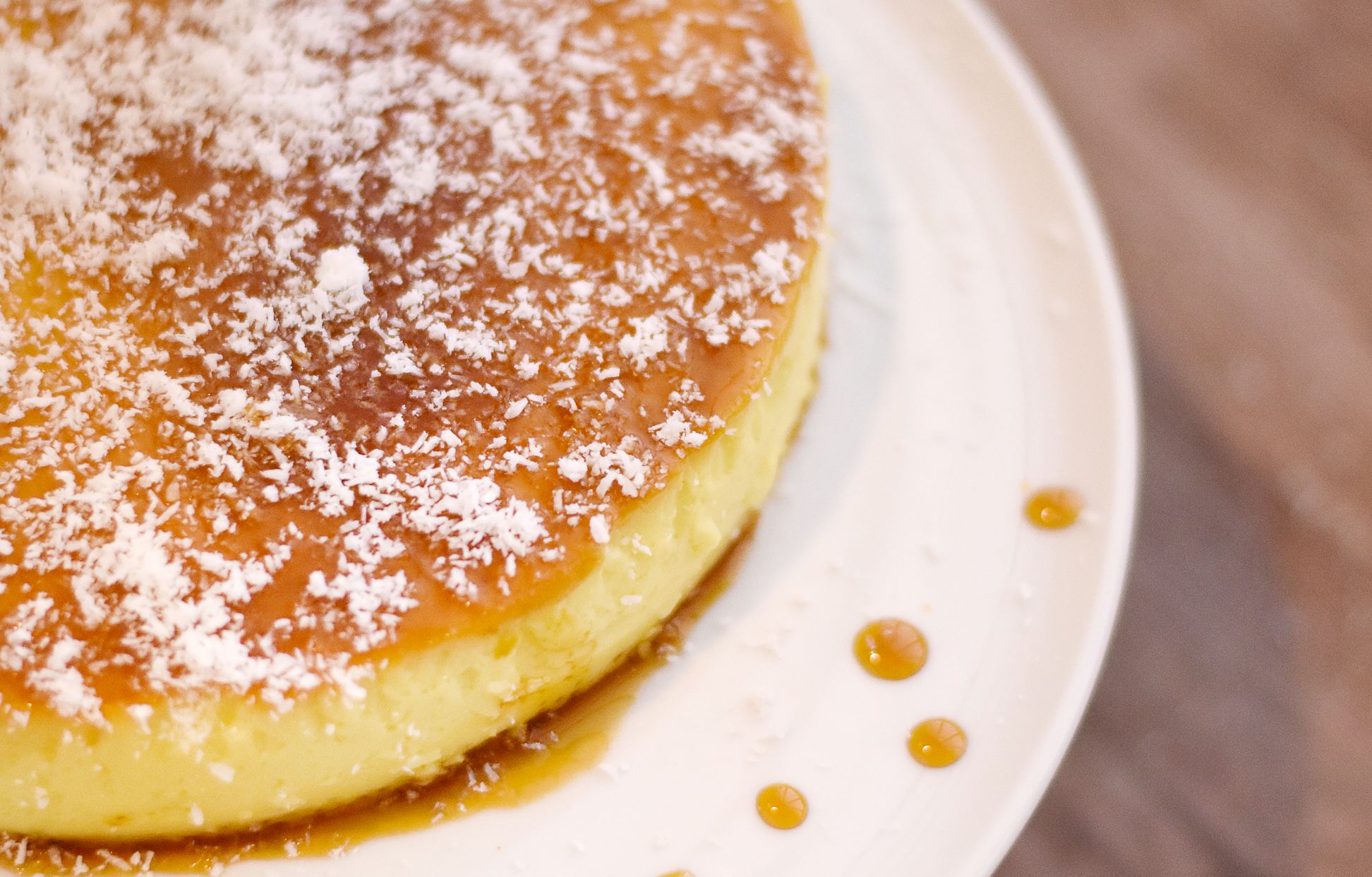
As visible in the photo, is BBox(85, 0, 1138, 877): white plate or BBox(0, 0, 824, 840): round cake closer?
BBox(0, 0, 824, 840): round cake

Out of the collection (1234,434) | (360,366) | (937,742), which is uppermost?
(360,366)

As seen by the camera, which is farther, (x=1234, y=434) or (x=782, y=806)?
(x=1234, y=434)

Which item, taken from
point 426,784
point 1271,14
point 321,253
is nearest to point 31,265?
point 321,253

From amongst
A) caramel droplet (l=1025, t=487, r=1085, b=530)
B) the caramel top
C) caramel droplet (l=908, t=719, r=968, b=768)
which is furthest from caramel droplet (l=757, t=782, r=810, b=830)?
caramel droplet (l=1025, t=487, r=1085, b=530)

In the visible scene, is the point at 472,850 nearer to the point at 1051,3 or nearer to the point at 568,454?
the point at 568,454

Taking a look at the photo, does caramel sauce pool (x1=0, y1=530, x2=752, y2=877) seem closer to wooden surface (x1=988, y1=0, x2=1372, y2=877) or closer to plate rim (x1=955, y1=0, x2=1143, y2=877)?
plate rim (x1=955, y1=0, x2=1143, y2=877)

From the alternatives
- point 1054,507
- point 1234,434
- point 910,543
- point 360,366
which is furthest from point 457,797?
point 1234,434

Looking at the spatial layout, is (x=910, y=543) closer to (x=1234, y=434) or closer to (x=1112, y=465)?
(x=1112, y=465)
